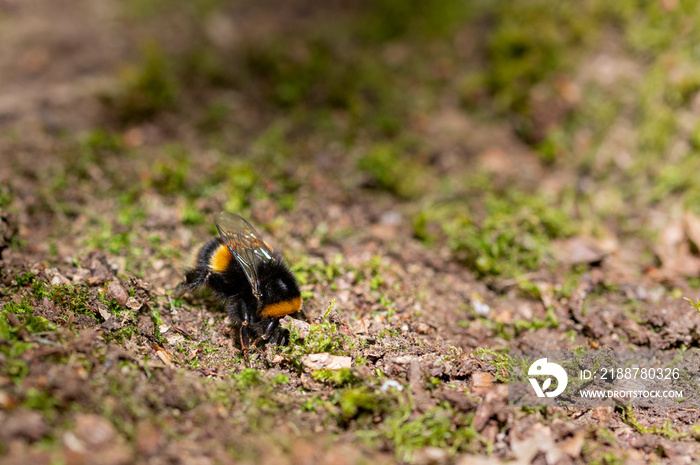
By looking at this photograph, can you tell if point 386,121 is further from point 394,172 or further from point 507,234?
point 507,234

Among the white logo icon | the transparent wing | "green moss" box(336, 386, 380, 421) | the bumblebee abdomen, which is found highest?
the transparent wing

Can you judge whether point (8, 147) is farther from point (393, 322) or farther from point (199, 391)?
point (393, 322)

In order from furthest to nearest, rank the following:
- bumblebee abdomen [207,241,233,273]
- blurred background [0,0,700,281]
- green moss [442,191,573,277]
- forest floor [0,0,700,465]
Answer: blurred background [0,0,700,281]
green moss [442,191,573,277]
bumblebee abdomen [207,241,233,273]
forest floor [0,0,700,465]

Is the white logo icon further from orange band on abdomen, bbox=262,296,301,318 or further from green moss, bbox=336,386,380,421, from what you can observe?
orange band on abdomen, bbox=262,296,301,318

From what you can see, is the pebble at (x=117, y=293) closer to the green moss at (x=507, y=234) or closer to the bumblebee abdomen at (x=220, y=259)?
the bumblebee abdomen at (x=220, y=259)

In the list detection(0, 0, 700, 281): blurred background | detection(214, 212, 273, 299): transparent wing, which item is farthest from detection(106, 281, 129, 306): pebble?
detection(214, 212, 273, 299): transparent wing

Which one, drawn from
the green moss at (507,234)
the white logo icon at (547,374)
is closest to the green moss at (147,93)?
the green moss at (507,234)
